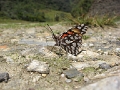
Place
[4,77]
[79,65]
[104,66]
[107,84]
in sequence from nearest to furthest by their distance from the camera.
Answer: [107,84] < [4,77] < [104,66] < [79,65]

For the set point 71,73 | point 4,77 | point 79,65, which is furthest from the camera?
point 79,65

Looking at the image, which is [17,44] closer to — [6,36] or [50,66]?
[6,36]

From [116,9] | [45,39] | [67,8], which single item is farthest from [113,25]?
[67,8]

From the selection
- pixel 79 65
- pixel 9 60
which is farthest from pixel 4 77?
pixel 79 65

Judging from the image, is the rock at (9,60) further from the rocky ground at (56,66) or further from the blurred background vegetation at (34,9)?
the blurred background vegetation at (34,9)

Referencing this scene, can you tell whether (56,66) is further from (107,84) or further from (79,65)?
(107,84)

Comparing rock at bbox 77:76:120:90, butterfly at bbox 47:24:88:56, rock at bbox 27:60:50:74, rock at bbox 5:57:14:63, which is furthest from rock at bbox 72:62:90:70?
rock at bbox 5:57:14:63
